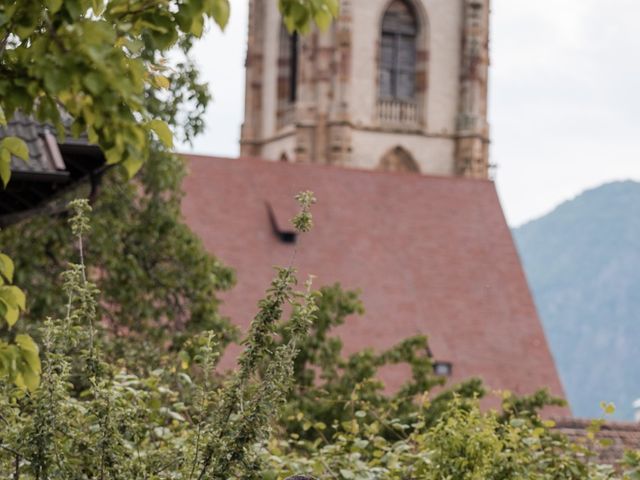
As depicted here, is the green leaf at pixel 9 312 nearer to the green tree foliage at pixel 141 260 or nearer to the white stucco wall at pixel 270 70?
the green tree foliage at pixel 141 260

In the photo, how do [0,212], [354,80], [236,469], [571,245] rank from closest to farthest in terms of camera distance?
[236,469]
[0,212]
[354,80]
[571,245]

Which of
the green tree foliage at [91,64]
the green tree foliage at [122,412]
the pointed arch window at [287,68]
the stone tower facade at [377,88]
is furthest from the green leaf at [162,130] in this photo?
the pointed arch window at [287,68]

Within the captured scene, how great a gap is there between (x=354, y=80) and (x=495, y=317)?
17940mm

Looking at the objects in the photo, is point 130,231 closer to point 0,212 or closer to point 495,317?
point 0,212

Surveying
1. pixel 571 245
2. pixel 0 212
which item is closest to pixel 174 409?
pixel 0 212

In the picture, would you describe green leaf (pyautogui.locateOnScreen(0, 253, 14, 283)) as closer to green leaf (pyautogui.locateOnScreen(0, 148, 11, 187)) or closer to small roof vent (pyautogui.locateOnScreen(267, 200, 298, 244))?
green leaf (pyautogui.locateOnScreen(0, 148, 11, 187))

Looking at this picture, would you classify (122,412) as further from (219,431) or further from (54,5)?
(54,5)

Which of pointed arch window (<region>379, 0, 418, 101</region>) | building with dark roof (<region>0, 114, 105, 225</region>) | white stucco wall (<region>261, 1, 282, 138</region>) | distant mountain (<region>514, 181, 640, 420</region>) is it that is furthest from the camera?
distant mountain (<region>514, 181, 640, 420</region>)

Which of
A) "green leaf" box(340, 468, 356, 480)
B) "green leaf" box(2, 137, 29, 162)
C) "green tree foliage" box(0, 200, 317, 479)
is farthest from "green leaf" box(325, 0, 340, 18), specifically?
"green leaf" box(340, 468, 356, 480)

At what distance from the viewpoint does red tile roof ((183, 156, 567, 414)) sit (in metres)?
33.6

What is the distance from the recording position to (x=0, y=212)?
1400 centimetres

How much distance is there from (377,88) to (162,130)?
47.2m

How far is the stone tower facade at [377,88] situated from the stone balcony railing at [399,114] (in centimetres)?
3

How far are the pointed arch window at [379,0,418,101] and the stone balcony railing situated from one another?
0.84 ft
